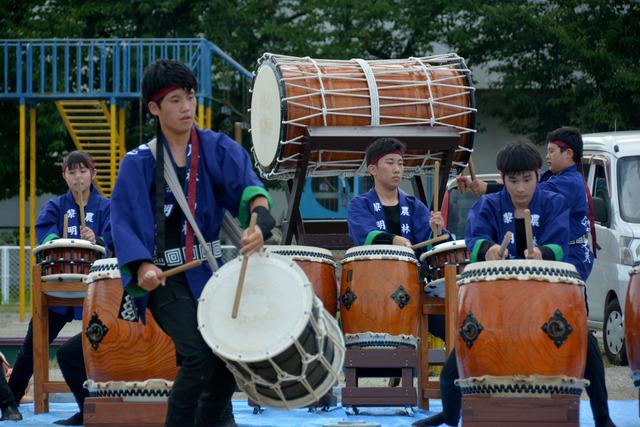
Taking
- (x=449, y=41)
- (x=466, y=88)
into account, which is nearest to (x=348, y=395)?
(x=466, y=88)

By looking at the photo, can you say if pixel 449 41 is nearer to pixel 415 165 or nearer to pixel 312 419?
pixel 415 165

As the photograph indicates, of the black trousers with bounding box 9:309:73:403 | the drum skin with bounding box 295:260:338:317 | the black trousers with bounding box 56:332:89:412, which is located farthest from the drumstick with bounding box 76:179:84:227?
the drum skin with bounding box 295:260:338:317

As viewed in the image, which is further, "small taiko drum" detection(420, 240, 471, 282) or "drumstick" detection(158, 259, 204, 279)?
"small taiko drum" detection(420, 240, 471, 282)

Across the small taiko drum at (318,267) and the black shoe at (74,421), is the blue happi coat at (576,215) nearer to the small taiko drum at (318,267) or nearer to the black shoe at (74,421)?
the small taiko drum at (318,267)

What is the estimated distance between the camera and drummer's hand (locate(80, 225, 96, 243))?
6469mm

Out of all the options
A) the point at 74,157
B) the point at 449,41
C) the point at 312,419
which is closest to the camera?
the point at 312,419

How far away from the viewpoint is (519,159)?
15.8ft

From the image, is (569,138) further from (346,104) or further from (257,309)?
(257,309)

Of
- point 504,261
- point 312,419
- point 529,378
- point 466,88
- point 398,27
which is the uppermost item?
point 398,27

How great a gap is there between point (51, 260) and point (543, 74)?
1370cm

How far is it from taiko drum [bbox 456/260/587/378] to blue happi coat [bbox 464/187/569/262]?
37 centimetres

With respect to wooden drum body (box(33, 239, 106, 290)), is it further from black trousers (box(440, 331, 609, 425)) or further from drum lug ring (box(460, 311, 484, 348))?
drum lug ring (box(460, 311, 484, 348))

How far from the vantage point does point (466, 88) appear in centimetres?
766

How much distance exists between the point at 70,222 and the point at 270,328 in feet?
10.4
